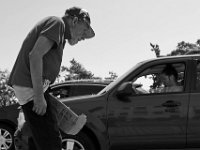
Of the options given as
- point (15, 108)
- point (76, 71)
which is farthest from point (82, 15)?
point (76, 71)

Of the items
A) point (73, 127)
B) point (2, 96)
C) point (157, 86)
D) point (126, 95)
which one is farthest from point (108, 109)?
point (2, 96)

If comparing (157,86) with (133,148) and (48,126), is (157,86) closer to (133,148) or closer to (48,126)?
(133,148)

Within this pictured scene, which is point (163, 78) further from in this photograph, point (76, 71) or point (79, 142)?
point (76, 71)

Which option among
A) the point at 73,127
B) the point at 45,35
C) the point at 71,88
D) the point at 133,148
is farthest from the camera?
the point at 71,88

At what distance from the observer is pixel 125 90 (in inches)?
247

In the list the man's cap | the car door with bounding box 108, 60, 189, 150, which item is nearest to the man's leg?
the man's cap

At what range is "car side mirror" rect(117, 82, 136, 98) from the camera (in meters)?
6.27

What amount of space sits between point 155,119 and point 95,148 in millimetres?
871

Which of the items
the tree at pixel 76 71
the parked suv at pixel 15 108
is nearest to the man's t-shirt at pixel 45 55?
the parked suv at pixel 15 108

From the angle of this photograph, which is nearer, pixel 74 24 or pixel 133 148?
pixel 74 24

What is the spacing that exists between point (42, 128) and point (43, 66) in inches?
17.0

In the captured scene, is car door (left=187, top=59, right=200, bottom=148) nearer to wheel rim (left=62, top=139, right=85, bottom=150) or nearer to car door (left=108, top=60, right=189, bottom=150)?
car door (left=108, top=60, right=189, bottom=150)

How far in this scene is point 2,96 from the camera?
72000 mm

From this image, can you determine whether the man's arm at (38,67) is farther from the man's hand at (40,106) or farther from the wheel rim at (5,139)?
the wheel rim at (5,139)
